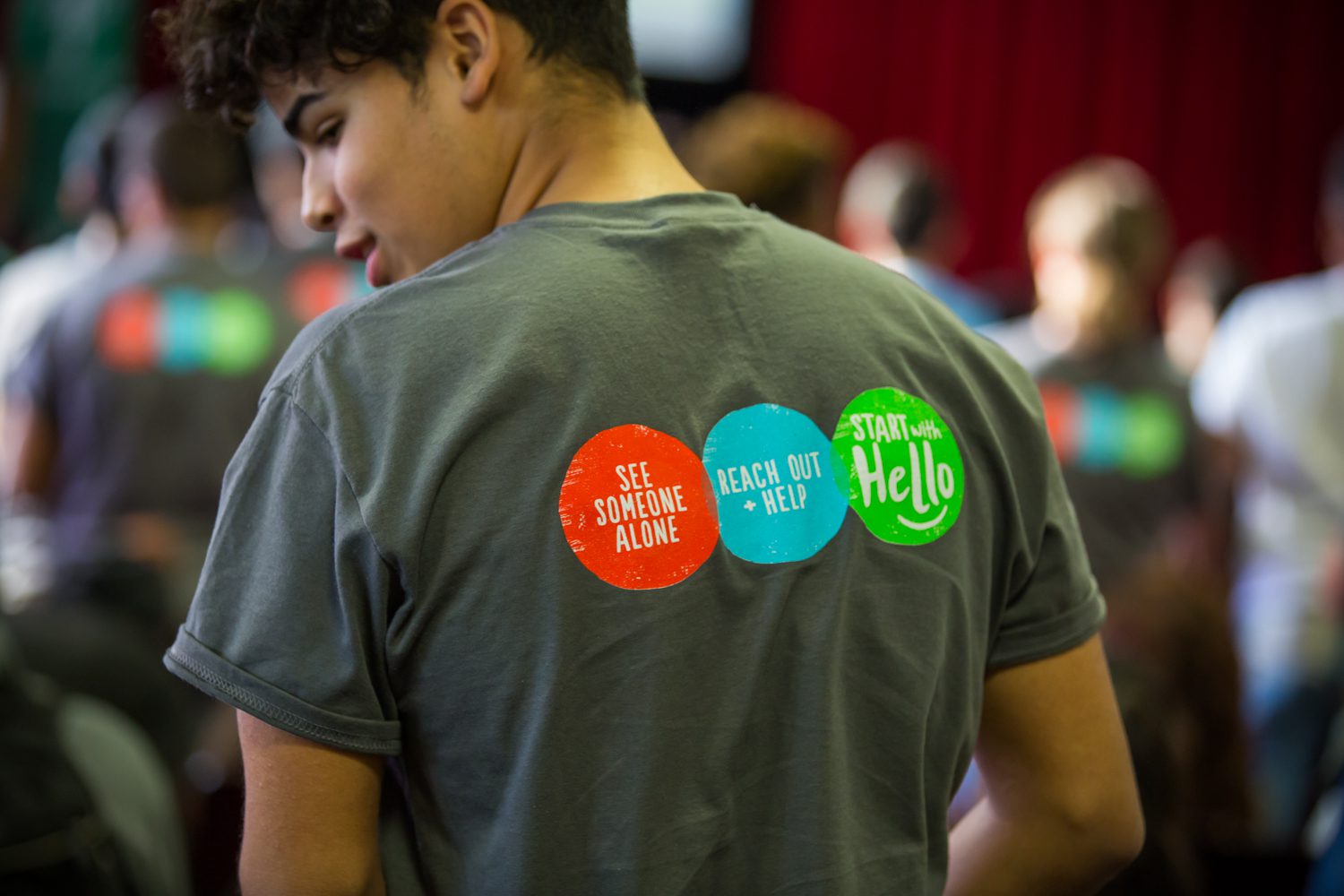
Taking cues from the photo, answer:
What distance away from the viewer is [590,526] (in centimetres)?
88

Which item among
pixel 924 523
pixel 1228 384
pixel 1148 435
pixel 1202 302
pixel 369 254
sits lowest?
pixel 1202 302

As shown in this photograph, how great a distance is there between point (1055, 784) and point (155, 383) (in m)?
2.14

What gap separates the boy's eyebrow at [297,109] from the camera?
0.98 metres

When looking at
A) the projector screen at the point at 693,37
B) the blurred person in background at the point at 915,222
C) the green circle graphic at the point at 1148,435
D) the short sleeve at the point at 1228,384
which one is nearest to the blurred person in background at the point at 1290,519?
the short sleeve at the point at 1228,384

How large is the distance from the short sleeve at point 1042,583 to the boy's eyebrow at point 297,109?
1.83 feet

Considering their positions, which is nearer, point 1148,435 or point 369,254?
point 369,254

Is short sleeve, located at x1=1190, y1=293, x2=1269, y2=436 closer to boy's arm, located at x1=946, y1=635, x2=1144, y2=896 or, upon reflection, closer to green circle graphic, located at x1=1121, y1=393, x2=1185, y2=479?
green circle graphic, located at x1=1121, y1=393, x2=1185, y2=479

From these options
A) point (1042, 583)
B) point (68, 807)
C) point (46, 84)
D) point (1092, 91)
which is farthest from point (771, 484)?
point (1092, 91)

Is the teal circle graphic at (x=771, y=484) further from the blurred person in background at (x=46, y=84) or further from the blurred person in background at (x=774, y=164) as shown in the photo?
the blurred person in background at (x=46, y=84)

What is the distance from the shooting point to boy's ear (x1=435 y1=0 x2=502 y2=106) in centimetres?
94

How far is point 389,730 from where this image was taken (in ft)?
2.88

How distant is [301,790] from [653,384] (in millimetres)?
332

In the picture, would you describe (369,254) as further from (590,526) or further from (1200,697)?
(1200,697)

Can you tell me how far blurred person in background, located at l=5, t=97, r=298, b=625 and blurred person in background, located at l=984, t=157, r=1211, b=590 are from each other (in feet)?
5.01
